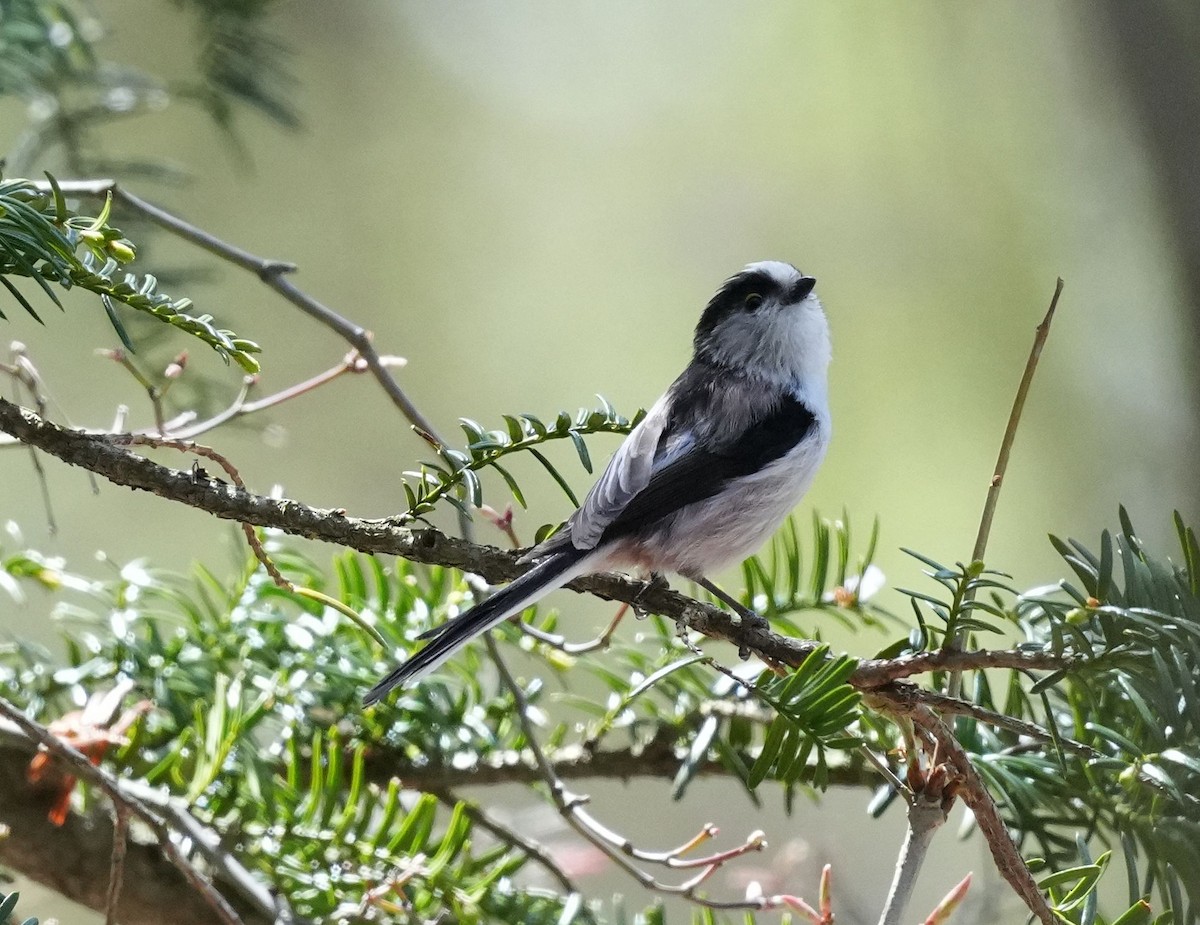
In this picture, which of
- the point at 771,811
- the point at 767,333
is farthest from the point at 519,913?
the point at 771,811

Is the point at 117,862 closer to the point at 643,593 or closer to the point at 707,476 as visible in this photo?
the point at 643,593

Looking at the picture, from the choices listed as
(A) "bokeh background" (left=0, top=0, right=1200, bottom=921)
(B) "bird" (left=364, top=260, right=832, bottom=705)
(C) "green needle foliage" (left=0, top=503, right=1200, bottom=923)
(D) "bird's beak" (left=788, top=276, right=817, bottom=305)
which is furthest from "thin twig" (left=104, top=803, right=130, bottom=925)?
(A) "bokeh background" (left=0, top=0, right=1200, bottom=921)

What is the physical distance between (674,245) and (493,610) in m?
2.00

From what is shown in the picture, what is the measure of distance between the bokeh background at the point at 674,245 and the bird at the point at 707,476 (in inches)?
21.0

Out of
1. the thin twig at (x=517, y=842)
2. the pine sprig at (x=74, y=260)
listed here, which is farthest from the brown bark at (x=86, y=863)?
the pine sprig at (x=74, y=260)

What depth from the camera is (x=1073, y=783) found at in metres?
0.66

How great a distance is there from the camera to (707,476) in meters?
1.07

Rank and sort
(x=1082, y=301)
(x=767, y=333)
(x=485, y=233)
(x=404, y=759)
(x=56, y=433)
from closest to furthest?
(x=56, y=433)
(x=404, y=759)
(x=767, y=333)
(x=1082, y=301)
(x=485, y=233)

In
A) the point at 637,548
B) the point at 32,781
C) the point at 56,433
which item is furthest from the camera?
the point at 637,548

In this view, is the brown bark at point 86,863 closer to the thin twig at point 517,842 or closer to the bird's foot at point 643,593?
the thin twig at point 517,842

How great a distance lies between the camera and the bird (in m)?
0.84

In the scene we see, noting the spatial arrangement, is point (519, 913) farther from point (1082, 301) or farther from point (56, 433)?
point (1082, 301)

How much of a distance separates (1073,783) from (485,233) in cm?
221

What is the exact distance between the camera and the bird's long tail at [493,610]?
2.32 feet
